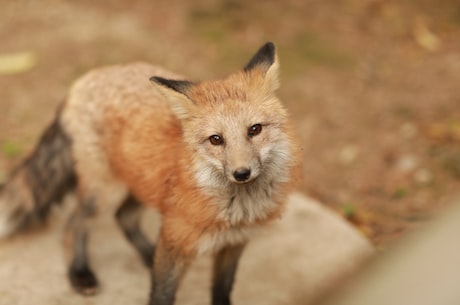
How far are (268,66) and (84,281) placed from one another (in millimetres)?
1959

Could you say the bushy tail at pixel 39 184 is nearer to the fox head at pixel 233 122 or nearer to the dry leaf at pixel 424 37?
the fox head at pixel 233 122

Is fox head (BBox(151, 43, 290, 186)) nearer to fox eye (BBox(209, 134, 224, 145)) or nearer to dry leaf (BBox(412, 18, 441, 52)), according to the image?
fox eye (BBox(209, 134, 224, 145))

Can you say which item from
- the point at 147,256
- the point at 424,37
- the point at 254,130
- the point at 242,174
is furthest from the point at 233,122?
the point at 424,37

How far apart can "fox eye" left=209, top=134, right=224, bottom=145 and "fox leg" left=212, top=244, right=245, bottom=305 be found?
91cm

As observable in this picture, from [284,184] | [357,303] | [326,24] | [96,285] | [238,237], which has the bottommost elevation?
[96,285]

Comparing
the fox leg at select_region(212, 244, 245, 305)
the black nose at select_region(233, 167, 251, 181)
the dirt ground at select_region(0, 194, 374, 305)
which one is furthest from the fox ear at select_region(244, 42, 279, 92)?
the dirt ground at select_region(0, 194, 374, 305)

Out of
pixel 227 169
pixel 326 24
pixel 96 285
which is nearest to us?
pixel 227 169

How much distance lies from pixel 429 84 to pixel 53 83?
173 inches

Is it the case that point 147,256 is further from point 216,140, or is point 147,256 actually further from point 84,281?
point 216,140

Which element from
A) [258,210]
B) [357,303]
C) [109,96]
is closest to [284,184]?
[258,210]

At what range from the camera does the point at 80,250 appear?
4379mm

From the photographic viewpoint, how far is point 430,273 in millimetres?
1044

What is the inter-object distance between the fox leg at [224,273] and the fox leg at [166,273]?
0.35 meters

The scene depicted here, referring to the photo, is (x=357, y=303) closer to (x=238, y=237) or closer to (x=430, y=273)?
(x=430, y=273)
